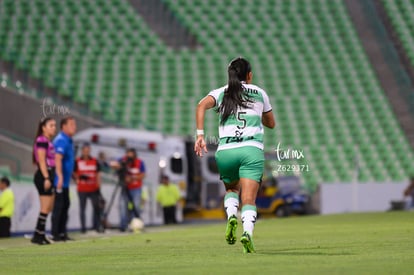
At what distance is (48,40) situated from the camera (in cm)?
3991

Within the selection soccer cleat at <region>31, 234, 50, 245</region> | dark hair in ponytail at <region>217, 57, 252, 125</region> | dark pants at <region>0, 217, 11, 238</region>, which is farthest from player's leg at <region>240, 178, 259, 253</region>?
dark pants at <region>0, 217, 11, 238</region>

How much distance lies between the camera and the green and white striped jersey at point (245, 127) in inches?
429

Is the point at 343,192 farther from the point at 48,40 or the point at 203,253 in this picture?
the point at 203,253

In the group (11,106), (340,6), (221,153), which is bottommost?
(221,153)

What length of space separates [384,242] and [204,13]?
30779 mm

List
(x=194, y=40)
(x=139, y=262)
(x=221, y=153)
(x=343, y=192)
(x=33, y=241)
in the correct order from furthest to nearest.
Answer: (x=194, y=40), (x=343, y=192), (x=33, y=241), (x=221, y=153), (x=139, y=262)

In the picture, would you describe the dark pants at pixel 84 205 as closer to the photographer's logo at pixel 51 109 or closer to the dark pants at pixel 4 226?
the dark pants at pixel 4 226

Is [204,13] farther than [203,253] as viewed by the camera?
Yes

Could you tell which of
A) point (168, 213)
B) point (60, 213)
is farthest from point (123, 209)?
point (60, 213)

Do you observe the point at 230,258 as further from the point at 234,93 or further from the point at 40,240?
the point at 40,240

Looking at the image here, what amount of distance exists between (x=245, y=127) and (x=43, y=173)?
17.6 feet

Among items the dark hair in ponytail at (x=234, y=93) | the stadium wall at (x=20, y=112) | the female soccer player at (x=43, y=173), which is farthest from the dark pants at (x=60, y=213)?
the stadium wall at (x=20, y=112)

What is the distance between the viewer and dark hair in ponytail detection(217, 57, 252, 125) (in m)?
11.0

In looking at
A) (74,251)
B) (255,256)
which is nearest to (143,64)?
(74,251)
